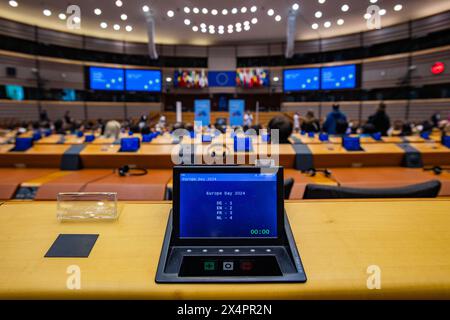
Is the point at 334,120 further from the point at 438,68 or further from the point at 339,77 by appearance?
the point at 339,77

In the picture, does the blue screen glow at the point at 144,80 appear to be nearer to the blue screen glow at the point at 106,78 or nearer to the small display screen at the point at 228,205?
the blue screen glow at the point at 106,78

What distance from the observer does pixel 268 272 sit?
31.8 inches

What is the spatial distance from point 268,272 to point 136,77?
1654 centimetres

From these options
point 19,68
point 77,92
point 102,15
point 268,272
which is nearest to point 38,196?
point 268,272

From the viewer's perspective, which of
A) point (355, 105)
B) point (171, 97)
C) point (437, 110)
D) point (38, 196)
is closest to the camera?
point (38, 196)

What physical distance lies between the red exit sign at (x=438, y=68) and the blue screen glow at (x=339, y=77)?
320 cm

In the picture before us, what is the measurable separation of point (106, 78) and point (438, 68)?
14.0 meters

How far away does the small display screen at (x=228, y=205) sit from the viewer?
3.05ft

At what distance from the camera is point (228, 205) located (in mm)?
938

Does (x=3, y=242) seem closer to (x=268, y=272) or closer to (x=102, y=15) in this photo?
(x=268, y=272)

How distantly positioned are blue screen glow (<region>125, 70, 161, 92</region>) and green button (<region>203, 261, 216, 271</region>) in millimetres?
16359

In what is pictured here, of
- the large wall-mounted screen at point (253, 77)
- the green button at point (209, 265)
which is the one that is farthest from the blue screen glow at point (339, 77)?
the green button at point (209, 265)

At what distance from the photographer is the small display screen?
0.93 meters

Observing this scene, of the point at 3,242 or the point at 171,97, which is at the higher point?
the point at 171,97
